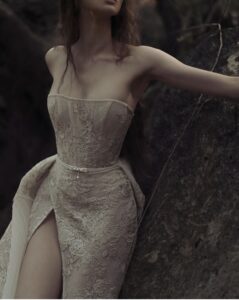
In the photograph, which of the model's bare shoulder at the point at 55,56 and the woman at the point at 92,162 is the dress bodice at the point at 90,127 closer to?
the woman at the point at 92,162

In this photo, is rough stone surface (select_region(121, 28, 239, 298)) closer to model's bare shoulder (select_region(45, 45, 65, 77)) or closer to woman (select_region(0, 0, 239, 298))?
woman (select_region(0, 0, 239, 298))

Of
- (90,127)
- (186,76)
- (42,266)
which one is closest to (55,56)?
(90,127)

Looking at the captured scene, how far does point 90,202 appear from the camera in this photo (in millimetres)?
3682

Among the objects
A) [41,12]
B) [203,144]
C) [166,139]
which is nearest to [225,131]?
[203,144]

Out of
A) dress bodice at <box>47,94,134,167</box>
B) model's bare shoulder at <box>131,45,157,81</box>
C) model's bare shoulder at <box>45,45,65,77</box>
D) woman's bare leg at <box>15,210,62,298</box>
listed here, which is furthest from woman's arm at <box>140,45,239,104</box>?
woman's bare leg at <box>15,210,62,298</box>

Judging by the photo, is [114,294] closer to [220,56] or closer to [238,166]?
[238,166]

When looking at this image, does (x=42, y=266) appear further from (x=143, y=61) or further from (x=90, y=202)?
(x=143, y=61)

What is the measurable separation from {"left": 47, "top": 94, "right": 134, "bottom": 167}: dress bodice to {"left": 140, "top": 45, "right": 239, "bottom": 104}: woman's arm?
0.18 metres

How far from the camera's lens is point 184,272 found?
11.7 ft

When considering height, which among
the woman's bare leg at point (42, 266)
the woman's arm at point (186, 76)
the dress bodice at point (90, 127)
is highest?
the woman's arm at point (186, 76)

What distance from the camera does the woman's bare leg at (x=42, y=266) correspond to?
143 inches

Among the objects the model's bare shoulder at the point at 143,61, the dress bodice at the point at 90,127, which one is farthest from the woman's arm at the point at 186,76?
the dress bodice at the point at 90,127

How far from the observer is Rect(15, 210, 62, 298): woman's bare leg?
3.62 metres

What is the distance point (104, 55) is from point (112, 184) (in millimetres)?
493
